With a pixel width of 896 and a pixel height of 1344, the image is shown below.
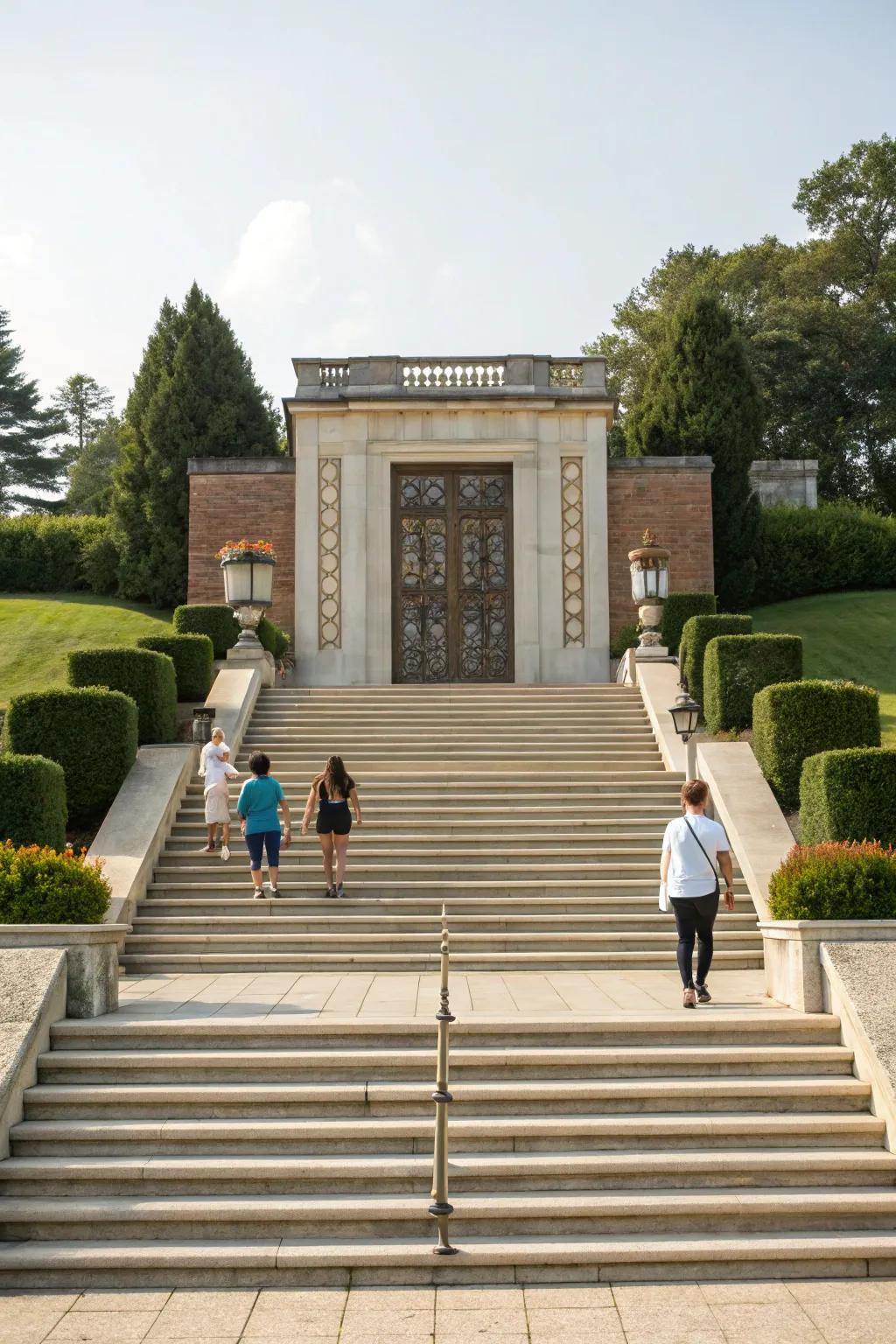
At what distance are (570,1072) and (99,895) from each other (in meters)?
3.78

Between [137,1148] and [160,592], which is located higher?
[160,592]

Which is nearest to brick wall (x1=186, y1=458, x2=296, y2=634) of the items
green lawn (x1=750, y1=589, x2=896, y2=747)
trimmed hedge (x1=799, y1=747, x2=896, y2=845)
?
green lawn (x1=750, y1=589, x2=896, y2=747)

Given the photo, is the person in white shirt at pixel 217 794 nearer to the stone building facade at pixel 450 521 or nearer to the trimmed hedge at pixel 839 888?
the trimmed hedge at pixel 839 888

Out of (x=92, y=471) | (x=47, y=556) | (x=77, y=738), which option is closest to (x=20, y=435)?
(x=92, y=471)

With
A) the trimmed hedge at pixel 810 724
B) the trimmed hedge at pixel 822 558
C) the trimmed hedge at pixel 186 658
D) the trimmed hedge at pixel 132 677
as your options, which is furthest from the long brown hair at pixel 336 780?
the trimmed hedge at pixel 822 558

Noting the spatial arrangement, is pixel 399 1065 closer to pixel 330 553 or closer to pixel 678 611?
pixel 678 611

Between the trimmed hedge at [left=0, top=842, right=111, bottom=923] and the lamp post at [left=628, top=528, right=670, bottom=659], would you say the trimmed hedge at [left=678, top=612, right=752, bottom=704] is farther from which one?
the trimmed hedge at [left=0, top=842, right=111, bottom=923]

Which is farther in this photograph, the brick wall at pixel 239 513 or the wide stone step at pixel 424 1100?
the brick wall at pixel 239 513

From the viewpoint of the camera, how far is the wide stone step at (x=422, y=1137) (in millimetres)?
7027

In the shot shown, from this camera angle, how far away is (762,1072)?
25.5 ft

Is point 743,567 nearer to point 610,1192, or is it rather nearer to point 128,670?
point 128,670

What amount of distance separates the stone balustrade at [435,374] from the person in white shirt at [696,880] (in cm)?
1559

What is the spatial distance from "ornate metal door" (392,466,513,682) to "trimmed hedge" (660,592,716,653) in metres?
3.06

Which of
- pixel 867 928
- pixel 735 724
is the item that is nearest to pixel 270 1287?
pixel 867 928
